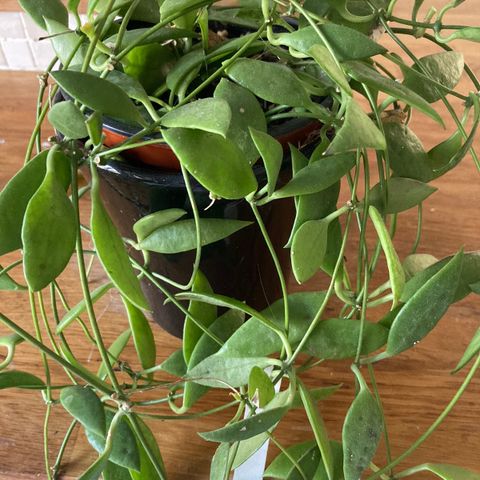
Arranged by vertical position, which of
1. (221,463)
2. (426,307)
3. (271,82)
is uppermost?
(271,82)

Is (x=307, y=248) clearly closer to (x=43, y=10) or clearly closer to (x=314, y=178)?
(x=314, y=178)

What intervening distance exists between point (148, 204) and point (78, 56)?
0.11m

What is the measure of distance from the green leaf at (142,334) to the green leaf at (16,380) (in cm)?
7

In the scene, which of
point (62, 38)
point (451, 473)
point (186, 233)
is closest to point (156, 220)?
point (186, 233)

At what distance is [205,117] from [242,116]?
0.23 ft

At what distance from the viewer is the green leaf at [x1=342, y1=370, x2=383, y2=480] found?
0.31 m

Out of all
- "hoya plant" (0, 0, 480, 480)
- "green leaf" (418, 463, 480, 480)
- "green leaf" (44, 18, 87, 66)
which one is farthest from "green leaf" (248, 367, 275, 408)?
"green leaf" (44, 18, 87, 66)

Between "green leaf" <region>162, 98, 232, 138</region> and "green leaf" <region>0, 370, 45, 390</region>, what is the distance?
191mm

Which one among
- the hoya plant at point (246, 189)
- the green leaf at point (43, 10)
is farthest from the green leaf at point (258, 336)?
the green leaf at point (43, 10)

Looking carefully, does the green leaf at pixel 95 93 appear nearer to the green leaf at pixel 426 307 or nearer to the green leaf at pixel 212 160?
the green leaf at pixel 212 160

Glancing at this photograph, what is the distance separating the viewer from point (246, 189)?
0.30 m

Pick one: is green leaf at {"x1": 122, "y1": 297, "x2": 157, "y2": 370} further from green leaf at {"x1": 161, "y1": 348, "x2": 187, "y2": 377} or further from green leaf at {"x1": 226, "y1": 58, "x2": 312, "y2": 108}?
green leaf at {"x1": 226, "y1": 58, "x2": 312, "y2": 108}

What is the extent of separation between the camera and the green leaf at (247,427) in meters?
0.27

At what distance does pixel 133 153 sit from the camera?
0.40m
